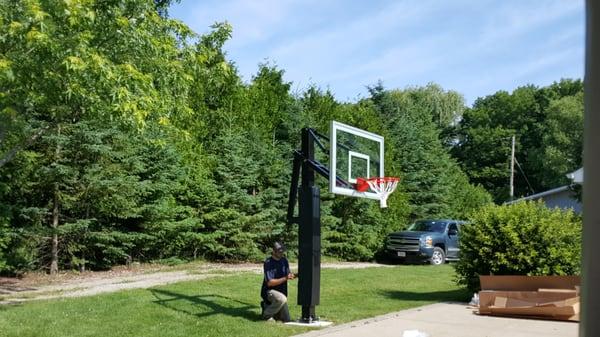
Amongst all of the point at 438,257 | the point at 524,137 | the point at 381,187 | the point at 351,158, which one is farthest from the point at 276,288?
the point at 524,137

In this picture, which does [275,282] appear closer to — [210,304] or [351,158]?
[210,304]

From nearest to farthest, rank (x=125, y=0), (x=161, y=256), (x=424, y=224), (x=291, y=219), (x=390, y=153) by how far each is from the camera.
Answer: (x=125, y=0)
(x=291, y=219)
(x=161, y=256)
(x=424, y=224)
(x=390, y=153)

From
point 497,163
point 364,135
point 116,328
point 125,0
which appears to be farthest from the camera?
point 497,163

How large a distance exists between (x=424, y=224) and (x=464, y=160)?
4467cm

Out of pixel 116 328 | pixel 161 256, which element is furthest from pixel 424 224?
pixel 116 328

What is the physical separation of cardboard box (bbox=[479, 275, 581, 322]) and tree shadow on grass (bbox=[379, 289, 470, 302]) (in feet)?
5.66

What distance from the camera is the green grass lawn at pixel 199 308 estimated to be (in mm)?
9109

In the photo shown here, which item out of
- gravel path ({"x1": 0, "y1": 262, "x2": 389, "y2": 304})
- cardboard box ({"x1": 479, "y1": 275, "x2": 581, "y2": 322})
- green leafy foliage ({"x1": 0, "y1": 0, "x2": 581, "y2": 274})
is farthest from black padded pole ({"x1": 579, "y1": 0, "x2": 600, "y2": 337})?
gravel path ({"x1": 0, "y1": 262, "x2": 389, "y2": 304})

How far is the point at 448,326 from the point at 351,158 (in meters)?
3.80

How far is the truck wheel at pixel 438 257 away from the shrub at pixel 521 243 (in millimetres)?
11535

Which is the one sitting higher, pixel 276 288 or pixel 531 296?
pixel 276 288

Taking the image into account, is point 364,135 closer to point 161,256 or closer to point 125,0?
point 125,0

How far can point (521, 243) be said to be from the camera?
481 inches

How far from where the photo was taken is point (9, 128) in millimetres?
10211
